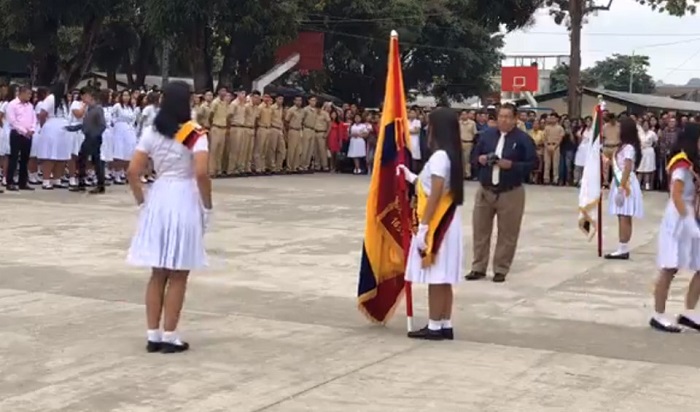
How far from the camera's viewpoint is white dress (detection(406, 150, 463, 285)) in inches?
309

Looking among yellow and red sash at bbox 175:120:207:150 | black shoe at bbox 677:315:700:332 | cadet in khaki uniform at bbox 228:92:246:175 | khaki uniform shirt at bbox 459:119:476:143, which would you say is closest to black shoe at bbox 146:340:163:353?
yellow and red sash at bbox 175:120:207:150

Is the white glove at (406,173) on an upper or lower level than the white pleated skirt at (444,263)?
upper

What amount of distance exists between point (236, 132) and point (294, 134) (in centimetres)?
259

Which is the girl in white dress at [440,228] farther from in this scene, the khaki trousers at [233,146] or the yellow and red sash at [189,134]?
the khaki trousers at [233,146]

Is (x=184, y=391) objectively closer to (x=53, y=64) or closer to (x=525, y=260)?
(x=525, y=260)

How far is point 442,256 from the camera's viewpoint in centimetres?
786

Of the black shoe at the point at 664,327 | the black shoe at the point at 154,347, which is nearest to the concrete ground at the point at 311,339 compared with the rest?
the black shoe at the point at 154,347

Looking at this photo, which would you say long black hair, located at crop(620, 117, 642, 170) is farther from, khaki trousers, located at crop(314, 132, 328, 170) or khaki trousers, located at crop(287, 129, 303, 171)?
khaki trousers, located at crop(314, 132, 328, 170)

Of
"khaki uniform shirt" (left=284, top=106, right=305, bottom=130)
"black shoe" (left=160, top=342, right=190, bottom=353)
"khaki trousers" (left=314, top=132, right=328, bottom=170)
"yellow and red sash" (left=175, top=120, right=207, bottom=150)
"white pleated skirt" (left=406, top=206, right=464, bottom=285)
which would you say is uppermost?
"khaki uniform shirt" (left=284, top=106, right=305, bottom=130)

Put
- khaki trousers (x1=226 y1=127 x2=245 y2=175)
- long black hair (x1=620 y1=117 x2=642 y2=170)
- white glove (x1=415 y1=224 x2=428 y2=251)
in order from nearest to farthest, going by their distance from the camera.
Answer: white glove (x1=415 y1=224 x2=428 y2=251) < long black hair (x1=620 y1=117 x2=642 y2=170) < khaki trousers (x1=226 y1=127 x2=245 y2=175)

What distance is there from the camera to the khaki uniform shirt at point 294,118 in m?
26.1

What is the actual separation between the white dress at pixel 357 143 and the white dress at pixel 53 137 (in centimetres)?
946

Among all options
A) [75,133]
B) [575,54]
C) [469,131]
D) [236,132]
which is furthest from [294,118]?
[575,54]

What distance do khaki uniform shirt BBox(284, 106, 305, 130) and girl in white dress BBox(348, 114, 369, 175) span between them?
150cm
